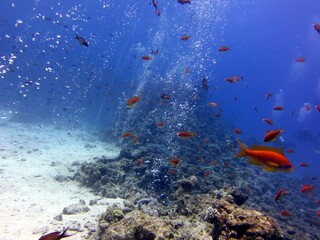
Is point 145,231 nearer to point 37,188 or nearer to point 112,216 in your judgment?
point 112,216

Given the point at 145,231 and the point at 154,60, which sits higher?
the point at 154,60

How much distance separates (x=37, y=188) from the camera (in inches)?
357

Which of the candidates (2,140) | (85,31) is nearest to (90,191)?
(2,140)

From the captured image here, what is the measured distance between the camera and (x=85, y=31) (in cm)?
13150

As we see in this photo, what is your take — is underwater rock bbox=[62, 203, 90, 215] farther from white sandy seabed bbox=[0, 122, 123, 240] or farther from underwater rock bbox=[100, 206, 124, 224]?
underwater rock bbox=[100, 206, 124, 224]

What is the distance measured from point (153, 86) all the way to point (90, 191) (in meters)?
20.3

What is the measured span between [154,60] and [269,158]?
57.0 metres

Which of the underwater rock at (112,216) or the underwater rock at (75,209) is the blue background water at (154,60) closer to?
the underwater rock at (75,209)

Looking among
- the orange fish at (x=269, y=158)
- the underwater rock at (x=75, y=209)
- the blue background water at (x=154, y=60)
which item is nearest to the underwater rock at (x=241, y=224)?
the orange fish at (x=269, y=158)

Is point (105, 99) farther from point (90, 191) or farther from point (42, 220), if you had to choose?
point (42, 220)

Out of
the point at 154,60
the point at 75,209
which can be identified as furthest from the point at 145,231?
the point at 154,60

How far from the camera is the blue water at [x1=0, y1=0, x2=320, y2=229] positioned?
86.8ft

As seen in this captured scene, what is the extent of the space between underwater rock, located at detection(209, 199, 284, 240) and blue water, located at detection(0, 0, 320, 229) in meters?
9.38

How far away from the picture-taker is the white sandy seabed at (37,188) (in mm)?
6223
